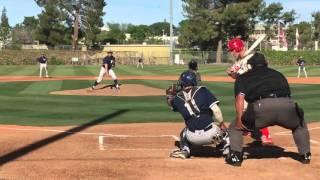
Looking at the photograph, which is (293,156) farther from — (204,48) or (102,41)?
(102,41)

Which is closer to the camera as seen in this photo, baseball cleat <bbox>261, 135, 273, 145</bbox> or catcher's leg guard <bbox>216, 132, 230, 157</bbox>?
catcher's leg guard <bbox>216, 132, 230, 157</bbox>

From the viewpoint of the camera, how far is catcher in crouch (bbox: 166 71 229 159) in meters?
8.10

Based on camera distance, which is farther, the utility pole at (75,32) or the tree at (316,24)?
the tree at (316,24)

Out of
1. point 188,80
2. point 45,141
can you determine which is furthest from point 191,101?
point 45,141

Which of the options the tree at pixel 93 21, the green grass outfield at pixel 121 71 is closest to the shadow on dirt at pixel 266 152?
the green grass outfield at pixel 121 71

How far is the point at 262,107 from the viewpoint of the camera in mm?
7465

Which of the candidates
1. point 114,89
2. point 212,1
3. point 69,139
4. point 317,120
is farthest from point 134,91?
point 212,1

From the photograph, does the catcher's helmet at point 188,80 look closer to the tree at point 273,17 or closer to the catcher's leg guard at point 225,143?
the catcher's leg guard at point 225,143

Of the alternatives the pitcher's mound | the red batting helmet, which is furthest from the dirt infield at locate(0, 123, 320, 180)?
the pitcher's mound

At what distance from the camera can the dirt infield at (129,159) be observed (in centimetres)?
720

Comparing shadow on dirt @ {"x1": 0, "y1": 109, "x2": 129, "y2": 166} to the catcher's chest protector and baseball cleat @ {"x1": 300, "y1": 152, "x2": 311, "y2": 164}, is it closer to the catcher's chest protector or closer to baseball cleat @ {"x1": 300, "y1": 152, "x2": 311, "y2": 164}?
the catcher's chest protector

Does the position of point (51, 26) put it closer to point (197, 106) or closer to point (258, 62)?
point (197, 106)

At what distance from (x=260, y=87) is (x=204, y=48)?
7330cm

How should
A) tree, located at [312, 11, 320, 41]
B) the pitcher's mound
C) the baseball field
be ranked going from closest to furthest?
the baseball field
the pitcher's mound
tree, located at [312, 11, 320, 41]
